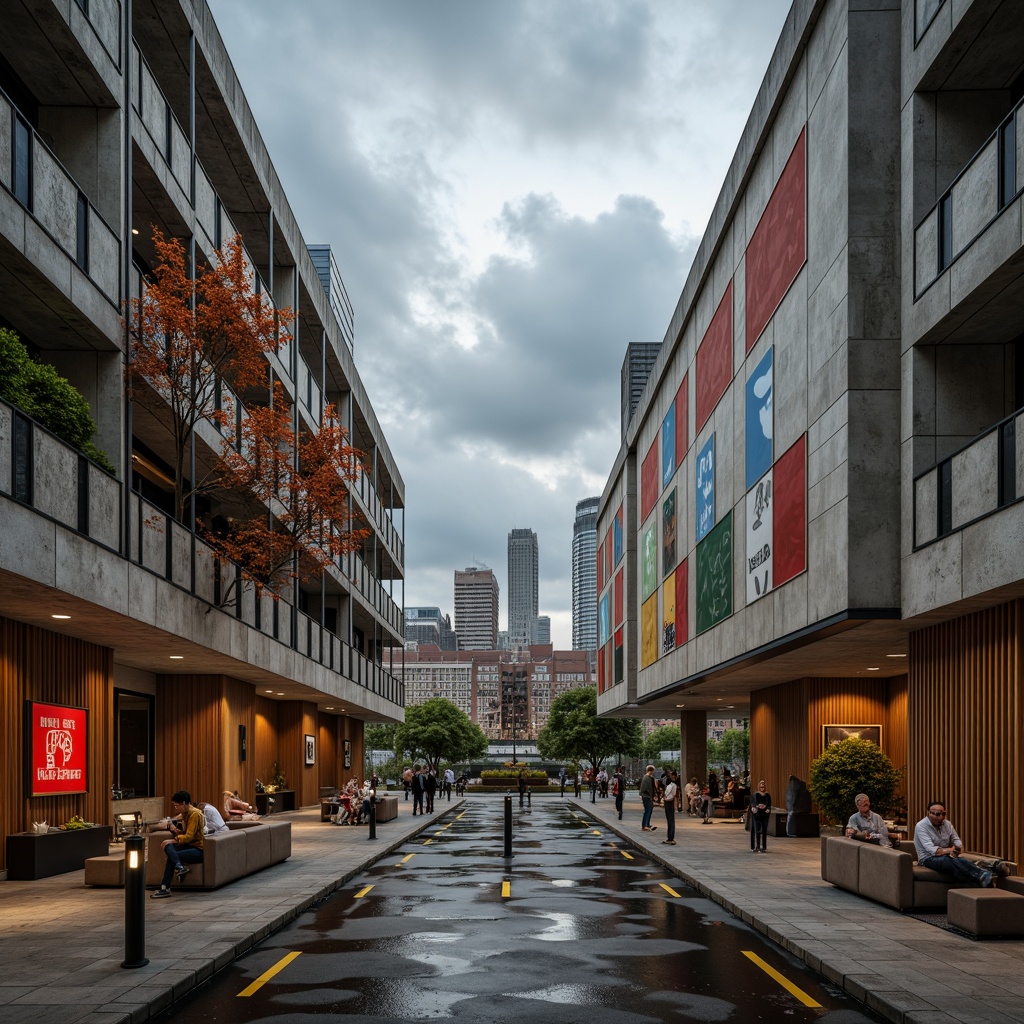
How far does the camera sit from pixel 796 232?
21484 millimetres

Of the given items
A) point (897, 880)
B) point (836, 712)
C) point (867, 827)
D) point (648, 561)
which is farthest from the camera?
point (648, 561)

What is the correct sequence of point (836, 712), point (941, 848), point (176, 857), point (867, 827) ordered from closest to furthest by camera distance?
point (941, 848) < point (176, 857) < point (867, 827) < point (836, 712)

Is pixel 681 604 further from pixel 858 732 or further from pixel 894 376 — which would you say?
pixel 894 376

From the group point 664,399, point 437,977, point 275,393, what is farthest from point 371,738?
point 437,977

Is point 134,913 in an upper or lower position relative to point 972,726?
lower

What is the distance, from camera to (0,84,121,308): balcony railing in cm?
1581

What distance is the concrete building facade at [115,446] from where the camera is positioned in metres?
16.3

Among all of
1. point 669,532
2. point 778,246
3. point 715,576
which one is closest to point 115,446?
point 778,246

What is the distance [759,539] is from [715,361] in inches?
267

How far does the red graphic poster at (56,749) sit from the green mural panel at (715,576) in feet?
47.0

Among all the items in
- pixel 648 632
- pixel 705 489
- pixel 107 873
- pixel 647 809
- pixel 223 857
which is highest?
pixel 705 489

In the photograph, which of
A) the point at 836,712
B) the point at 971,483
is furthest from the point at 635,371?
the point at 971,483

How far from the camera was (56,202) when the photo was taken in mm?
17406

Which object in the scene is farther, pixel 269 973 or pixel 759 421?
pixel 759 421
